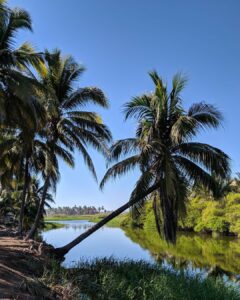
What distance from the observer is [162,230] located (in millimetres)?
16156

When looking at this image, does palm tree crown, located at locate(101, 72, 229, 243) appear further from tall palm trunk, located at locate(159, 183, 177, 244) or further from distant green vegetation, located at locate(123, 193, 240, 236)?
distant green vegetation, located at locate(123, 193, 240, 236)

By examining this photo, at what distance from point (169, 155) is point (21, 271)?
6524 mm

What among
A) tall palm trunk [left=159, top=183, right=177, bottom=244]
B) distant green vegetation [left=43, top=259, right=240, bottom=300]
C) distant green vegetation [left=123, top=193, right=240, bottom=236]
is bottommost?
distant green vegetation [left=43, top=259, right=240, bottom=300]

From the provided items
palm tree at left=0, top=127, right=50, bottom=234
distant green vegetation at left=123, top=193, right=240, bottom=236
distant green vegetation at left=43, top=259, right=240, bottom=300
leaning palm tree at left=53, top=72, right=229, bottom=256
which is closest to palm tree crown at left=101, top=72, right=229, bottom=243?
leaning palm tree at left=53, top=72, right=229, bottom=256

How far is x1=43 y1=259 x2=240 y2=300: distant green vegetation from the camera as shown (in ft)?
33.4

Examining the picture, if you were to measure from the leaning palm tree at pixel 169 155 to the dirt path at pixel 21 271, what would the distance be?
2.00m

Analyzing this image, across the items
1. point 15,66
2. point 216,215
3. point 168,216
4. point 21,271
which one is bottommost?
point 21,271

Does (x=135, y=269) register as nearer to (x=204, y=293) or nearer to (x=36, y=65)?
(x=204, y=293)

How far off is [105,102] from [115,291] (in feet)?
33.4

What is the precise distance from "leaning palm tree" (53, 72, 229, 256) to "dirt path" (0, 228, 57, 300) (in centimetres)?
200

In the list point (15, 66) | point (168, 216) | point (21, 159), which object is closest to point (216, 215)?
point (21, 159)

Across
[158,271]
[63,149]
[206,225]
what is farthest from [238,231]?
[158,271]

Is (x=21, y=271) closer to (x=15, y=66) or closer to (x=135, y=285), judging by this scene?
(x=135, y=285)

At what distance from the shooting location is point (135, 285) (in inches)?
447
